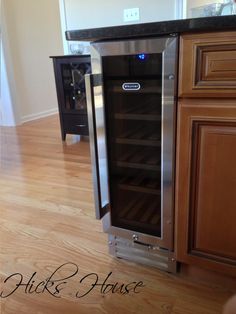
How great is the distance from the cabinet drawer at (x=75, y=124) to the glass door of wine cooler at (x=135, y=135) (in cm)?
186

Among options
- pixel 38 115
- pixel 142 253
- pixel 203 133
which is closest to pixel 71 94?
pixel 38 115

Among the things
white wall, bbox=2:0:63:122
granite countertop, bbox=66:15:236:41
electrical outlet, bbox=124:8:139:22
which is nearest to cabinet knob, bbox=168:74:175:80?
granite countertop, bbox=66:15:236:41

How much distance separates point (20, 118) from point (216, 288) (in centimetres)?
365

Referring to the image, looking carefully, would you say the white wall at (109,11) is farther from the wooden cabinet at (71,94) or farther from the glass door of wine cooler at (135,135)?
the glass door of wine cooler at (135,135)

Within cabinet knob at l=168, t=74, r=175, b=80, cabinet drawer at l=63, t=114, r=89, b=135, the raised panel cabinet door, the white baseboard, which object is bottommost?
the white baseboard

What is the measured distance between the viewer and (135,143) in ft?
3.54

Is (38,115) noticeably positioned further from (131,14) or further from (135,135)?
(135,135)

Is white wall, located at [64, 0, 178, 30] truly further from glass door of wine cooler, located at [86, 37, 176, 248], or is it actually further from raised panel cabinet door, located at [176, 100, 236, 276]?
raised panel cabinet door, located at [176, 100, 236, 276]

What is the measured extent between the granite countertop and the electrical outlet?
6.87ft

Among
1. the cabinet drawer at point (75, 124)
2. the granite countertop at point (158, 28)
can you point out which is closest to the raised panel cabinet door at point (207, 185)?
the granite countertop at point (158, 28)

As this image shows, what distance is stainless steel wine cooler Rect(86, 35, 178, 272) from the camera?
0.90 meters

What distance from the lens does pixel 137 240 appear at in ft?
3.82

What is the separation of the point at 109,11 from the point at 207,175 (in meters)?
2.57

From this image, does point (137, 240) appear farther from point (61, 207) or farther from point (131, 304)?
point (61, 207)
